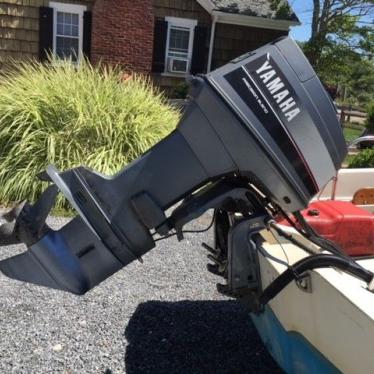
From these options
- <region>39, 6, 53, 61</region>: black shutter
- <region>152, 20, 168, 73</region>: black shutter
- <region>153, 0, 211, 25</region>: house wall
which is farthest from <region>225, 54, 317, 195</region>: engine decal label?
<region>153, 0, 211, 25</region>: house wall

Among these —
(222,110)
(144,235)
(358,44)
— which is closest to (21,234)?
(144,235)

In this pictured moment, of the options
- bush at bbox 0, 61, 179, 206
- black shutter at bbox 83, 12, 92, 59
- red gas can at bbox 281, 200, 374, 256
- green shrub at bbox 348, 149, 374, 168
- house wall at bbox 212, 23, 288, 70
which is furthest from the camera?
house wall at bbox 212, 23, 288, 70

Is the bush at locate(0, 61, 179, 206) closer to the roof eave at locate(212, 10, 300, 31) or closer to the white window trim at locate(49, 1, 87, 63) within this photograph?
the white window trim at locate(49, 1, 87, 63)

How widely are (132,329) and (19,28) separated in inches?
400

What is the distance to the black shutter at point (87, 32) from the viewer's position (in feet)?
39.9

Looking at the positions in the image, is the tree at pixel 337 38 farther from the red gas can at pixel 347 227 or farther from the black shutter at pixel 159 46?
the red gas can at pixel 347 227

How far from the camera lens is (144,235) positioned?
196 centimetres

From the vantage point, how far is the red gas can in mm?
2496

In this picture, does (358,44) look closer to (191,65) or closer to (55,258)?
(191,65)

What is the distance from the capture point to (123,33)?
12453 mm

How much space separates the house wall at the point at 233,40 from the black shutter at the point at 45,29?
3999 millimetres

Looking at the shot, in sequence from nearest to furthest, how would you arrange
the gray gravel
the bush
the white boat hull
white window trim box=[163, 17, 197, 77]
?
the white boat hull → the gray gravel → the bush → white window trim box=[163, 17, 197, 77]

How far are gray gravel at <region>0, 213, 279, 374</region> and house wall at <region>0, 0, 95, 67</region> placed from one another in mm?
9248

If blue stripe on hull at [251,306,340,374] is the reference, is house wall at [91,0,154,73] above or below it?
below
